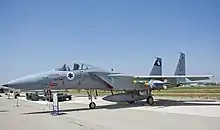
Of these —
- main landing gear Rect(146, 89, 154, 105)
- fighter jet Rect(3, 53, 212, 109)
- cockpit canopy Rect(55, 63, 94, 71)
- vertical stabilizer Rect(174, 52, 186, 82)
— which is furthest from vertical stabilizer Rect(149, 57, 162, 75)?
cockpit canopy Rect(55, 63, 94, 71)

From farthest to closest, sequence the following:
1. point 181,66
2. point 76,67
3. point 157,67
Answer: point 181,66
point 157,67
point 76,67

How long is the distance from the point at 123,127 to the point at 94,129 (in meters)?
1.08

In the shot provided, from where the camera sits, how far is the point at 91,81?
63.1 feet

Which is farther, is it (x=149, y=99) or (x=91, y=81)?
(x=149, y=99)

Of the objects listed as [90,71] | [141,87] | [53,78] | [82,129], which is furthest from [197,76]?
[82,129]

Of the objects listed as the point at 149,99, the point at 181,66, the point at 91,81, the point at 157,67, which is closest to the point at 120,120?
the point at 91,81

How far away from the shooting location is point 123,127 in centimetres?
1009

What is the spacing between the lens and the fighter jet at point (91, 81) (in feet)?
55.0

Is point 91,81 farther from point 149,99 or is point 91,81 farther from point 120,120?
point 120,120

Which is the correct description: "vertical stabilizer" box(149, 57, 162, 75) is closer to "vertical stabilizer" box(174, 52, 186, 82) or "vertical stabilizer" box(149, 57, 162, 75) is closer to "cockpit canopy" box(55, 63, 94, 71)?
"vertical stabilizer" box(174, 52, 186, 82)

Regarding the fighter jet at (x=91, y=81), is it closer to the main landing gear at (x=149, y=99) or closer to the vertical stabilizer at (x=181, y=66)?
the main landing gear at (x=149, y=99)

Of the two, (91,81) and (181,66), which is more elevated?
(181,66)

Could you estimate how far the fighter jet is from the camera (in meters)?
16.8

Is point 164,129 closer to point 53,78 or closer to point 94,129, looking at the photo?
point 94,129
